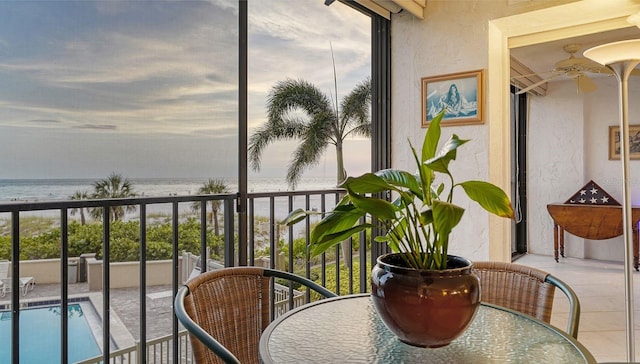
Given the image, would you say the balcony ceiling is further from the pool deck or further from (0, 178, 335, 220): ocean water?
the pool deck

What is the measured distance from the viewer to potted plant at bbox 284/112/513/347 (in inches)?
35.1

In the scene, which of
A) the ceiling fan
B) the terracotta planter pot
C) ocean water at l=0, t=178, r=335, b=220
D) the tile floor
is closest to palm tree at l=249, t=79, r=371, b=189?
ocean water at l=0, t=178, r=335, b=220

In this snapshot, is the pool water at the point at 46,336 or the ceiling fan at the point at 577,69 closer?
the pool water at the point at 46,336

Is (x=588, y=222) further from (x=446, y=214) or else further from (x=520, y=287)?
(x=446, y=214)

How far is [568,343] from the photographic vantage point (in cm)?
105

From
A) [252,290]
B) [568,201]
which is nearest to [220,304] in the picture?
[252,290]

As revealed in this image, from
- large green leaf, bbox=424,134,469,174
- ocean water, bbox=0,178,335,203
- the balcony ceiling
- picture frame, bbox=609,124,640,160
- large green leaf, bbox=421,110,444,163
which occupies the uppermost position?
the balcony ceiling

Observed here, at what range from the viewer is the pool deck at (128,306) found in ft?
5.33

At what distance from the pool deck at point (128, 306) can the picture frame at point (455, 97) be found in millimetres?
2097

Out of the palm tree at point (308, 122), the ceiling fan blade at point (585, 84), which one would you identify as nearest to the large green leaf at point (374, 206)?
the palm tree at point (308, 122)

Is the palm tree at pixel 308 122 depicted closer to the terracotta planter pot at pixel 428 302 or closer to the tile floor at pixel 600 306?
the terracotta planter pot at pixel 428 302

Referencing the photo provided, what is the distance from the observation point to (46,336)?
160 cm

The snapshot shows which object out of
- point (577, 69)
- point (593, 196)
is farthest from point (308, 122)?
point (593, 196)

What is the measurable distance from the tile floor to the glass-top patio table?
1.59 metres
